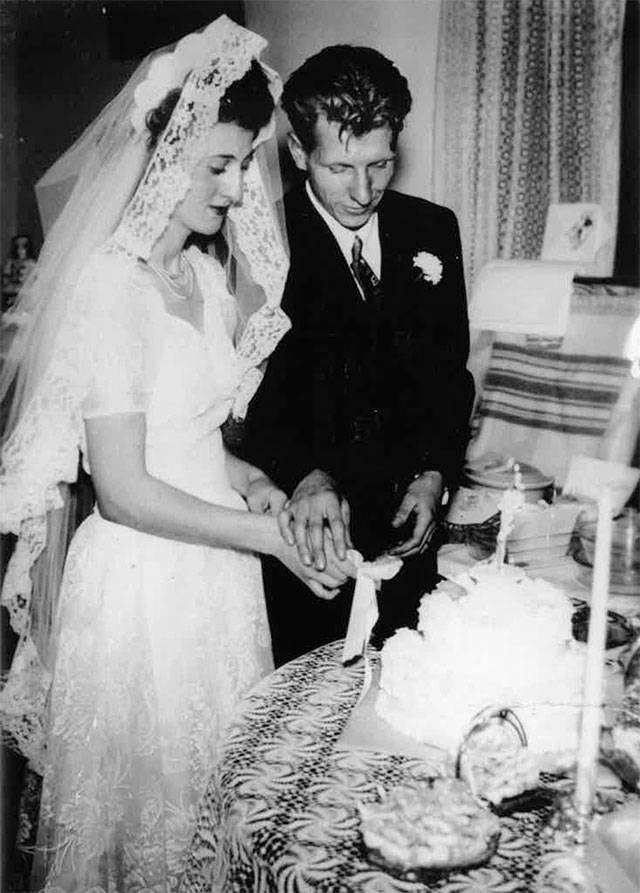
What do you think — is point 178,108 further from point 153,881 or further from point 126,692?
point 153,881

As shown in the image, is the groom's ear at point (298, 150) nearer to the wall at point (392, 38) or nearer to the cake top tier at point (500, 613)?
the wall at point (392, 38)

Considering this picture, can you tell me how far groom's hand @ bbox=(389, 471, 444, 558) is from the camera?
243 cm

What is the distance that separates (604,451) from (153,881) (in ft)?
7.21

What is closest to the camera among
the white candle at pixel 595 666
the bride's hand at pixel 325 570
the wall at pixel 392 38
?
the white candle at pixel 595 666

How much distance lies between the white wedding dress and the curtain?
7.02ft

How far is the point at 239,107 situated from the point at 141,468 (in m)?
0.81

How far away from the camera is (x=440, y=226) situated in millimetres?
2936

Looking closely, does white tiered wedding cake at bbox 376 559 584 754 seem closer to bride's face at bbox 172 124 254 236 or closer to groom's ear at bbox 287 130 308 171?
bride's face at bbox 172 124 254 236

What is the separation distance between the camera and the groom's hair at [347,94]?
2473 millimetres

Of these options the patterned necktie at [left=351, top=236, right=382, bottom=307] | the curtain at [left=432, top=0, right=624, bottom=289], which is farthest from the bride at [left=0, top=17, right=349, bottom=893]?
the curtain at [left=432, top=0, right=624, bottom=289]

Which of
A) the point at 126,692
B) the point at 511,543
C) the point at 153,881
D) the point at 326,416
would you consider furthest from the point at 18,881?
the point at 511,543

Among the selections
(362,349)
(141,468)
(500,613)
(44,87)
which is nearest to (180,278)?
(141,468)

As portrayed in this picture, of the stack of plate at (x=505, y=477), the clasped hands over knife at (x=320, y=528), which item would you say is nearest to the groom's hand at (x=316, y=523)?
the clasped hands over knife at (x=320, y=528)

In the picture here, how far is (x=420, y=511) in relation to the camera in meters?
2.46
